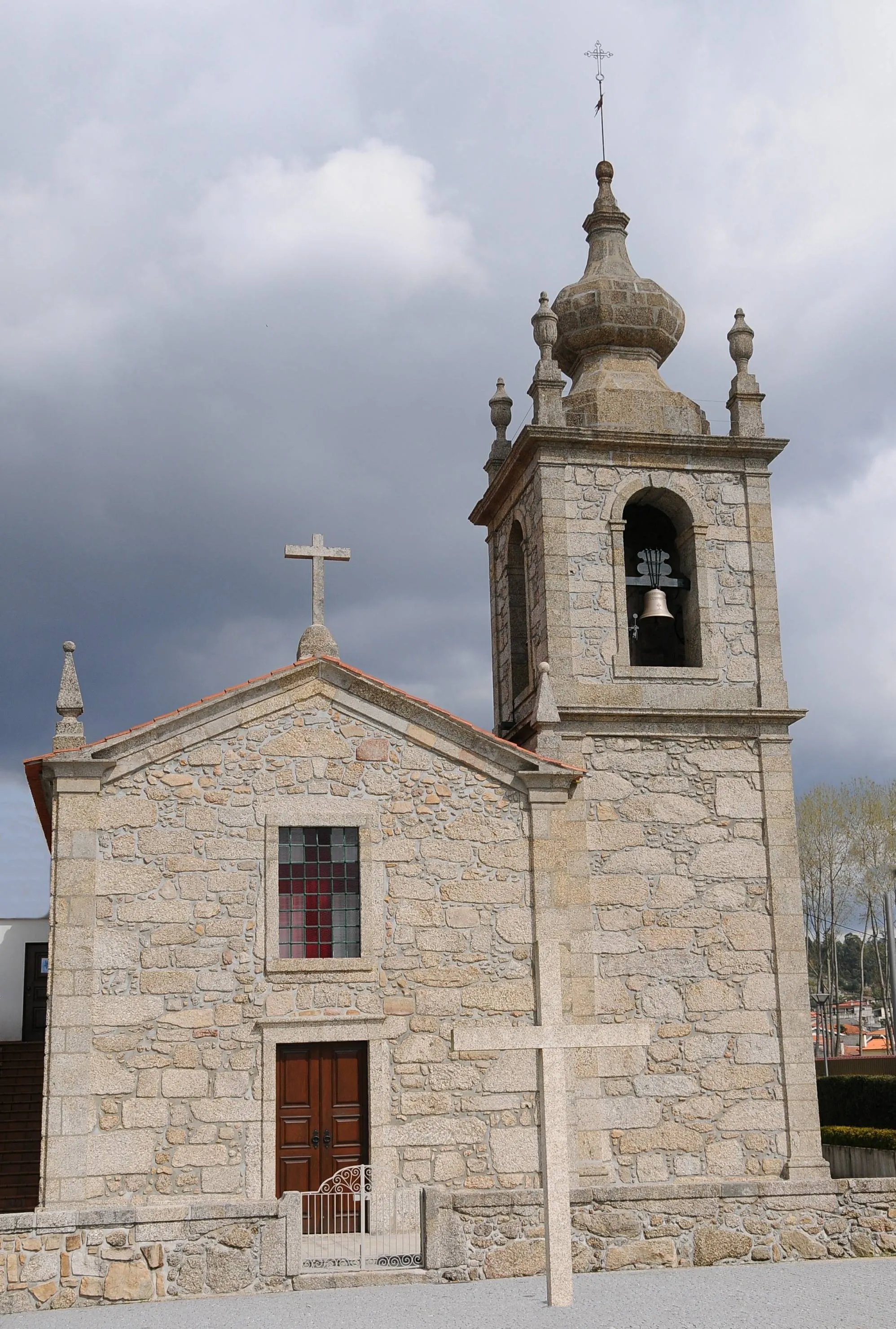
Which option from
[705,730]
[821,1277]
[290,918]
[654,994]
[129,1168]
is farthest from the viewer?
[705,730]

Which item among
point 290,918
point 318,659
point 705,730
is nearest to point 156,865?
point 290,918

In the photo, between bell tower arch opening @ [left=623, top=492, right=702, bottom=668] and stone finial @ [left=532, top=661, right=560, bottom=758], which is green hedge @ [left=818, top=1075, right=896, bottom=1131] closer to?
bell tower arch opening @ [left=623, top=492, right=702, bottom=668]

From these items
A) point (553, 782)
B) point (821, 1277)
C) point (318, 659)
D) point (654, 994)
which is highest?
point (318, 659)

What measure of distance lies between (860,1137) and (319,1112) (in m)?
12.1

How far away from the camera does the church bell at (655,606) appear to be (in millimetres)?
19000

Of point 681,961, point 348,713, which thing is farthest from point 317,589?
point 681,961

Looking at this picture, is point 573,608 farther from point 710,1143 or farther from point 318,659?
point 710,1143

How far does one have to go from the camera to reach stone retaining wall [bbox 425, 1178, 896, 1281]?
12492 mm

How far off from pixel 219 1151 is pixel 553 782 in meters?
5.68

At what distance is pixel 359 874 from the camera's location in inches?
640

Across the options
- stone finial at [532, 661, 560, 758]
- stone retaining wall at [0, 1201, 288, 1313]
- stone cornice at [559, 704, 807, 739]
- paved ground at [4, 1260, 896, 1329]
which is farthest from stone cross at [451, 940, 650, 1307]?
stone cornice at [559, 704, 807, 739]

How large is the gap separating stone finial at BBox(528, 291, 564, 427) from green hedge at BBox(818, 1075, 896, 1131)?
1364cm

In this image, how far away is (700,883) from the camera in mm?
17891

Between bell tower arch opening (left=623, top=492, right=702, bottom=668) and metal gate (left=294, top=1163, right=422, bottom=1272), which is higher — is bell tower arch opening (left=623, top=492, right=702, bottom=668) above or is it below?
above
